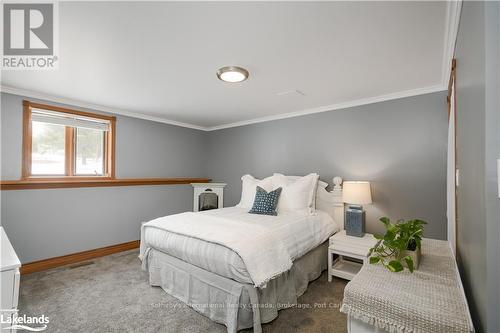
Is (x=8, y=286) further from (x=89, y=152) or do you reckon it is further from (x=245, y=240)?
(x=89, y=152)

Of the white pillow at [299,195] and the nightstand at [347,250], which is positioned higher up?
the white pillow at [299,195]

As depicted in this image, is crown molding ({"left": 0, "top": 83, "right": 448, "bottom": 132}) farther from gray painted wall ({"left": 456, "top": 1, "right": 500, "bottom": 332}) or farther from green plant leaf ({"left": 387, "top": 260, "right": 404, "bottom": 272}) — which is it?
green plant leaf ({"left": 387, "top": 260, "right": 404, "bottom": 272})

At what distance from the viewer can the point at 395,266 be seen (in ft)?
4.26

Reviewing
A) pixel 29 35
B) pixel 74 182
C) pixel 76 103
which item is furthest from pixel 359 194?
pixel 76 103

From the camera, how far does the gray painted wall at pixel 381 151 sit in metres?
2.70

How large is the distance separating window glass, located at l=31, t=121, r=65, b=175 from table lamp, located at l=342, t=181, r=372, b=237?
401 cm

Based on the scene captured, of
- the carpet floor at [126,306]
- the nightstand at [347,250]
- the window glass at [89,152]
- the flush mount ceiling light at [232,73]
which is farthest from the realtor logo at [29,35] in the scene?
the nightstand at [347,250]

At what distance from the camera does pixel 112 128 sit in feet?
12.3

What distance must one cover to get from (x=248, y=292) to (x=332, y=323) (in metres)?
0.82

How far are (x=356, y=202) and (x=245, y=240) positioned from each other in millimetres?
1559

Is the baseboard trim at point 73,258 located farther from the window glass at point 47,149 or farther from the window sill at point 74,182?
the window glass at point 47,149

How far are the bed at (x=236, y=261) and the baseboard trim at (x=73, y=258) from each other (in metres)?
1.19

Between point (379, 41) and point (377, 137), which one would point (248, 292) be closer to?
point (379, 41)

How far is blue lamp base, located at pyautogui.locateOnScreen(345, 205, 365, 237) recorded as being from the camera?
2.84 metres
